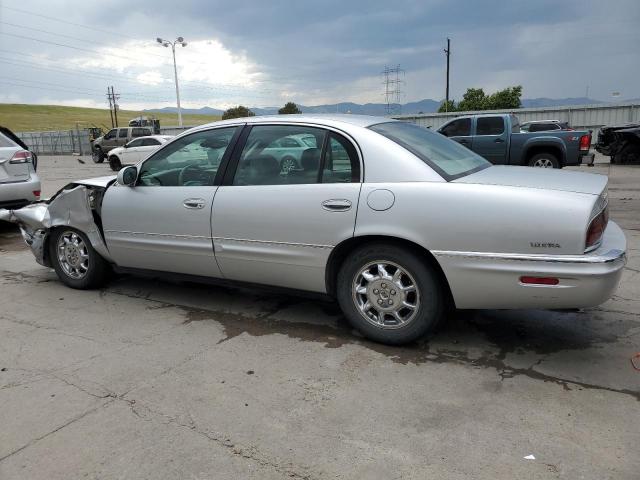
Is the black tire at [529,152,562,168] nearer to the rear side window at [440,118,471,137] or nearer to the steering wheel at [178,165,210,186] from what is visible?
the rear side window at [440,118,471,137]

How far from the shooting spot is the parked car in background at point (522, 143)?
13395 mm

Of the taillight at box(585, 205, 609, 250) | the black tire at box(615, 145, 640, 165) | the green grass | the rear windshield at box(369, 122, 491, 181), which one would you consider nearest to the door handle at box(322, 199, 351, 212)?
the rear windshield at box(369, 122, 491, 181)

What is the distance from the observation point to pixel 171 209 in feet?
14.2

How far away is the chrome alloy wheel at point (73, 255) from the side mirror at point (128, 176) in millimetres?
915

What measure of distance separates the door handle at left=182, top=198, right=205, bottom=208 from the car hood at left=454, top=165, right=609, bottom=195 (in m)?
1.98

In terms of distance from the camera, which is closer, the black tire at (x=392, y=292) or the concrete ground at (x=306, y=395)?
the concrete ground at (x=306, y=395)

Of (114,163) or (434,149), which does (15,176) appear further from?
(114,163)

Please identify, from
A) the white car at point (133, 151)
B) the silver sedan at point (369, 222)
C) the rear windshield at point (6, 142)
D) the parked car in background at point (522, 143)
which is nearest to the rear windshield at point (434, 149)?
the silver sedan at point (369, 222)

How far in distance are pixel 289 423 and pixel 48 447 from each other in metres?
1.21

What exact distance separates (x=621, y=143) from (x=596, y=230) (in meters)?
16.4

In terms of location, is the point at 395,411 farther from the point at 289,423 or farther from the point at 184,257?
the point at 184,257

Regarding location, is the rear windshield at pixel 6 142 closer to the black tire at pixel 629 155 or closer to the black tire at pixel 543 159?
the black tire at pixel 543 159

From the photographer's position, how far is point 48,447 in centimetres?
263

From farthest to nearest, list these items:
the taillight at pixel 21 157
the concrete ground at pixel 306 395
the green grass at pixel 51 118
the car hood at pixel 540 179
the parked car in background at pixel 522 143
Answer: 1. the green grass at pixel 51 118
2. the parked car in background at pixel 522 143
3. the taillight at pixel 21 157
4. the car hood at pixel 540 179
5. the concrete ground at pixel 306 395
